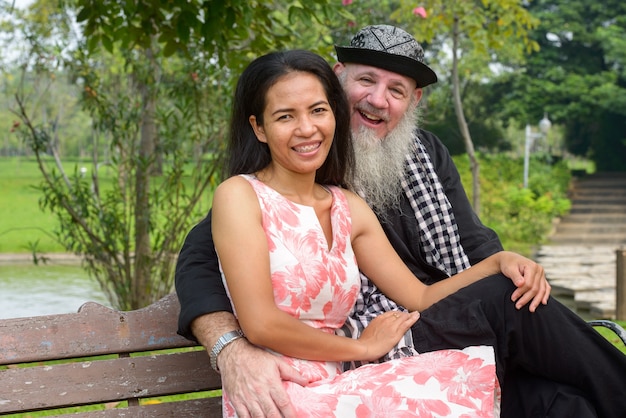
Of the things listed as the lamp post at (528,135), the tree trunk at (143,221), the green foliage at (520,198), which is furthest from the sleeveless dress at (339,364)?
the lamp post at (528,135)

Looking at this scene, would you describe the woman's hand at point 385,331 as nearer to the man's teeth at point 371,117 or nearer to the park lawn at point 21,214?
the man's teeth at point 371,117

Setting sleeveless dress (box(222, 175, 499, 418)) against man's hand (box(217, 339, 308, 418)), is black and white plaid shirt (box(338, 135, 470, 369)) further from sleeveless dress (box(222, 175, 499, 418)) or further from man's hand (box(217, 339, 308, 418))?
man's hand (box(217, 339, 308, 418))

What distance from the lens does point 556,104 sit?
78.4ft

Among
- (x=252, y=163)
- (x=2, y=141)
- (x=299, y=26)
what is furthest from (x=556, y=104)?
(x=2, y=141)

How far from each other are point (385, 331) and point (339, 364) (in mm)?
169

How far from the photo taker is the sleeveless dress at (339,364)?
2.23 metres

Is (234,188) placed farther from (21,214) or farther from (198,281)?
(21,214)

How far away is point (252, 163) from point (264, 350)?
1.85 ft

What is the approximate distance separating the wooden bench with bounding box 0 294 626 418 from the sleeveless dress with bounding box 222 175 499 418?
46cm

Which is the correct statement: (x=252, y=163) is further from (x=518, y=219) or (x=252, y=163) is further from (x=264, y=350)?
(x=518, y=219)

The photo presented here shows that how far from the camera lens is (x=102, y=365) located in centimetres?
271

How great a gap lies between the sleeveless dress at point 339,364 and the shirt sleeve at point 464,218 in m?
0.87

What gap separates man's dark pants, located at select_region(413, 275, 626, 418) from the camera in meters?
2.46

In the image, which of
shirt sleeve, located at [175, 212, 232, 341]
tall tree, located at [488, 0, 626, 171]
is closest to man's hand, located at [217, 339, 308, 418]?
shirt sleeve, located at [175, 212, 232, 341]
